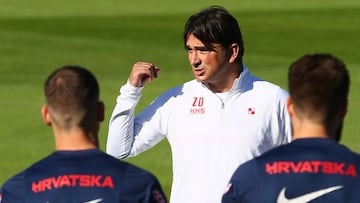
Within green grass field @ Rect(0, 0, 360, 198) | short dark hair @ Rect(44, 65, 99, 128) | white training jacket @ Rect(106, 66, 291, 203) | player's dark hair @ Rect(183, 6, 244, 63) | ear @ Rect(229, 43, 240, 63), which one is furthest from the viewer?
green grass field @ Rect(0, 0, 360, 198)

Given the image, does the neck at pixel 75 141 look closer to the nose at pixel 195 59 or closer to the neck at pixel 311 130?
the neck at pixel 311 130

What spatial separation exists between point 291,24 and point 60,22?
5.51m

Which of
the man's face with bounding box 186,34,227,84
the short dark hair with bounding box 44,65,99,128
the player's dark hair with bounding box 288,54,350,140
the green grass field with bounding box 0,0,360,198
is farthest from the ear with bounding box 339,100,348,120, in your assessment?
the green grass field with bounding box 0,0,360,198

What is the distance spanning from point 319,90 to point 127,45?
1972 cm

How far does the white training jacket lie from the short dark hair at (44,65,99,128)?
1.84m

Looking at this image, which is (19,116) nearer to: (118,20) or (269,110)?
(269,110)

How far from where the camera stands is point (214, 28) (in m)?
7.66

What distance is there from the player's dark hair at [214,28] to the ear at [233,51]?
0.08 feet

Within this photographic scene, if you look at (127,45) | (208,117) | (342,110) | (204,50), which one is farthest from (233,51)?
(127,45)

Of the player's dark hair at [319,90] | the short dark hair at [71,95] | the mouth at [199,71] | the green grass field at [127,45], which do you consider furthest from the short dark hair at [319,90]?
the green grass field at [127,45]

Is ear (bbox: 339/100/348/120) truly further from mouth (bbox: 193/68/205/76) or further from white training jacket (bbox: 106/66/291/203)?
mouth (bbox: 193/68/205/76)

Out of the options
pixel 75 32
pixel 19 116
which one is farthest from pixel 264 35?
pixel 19 116

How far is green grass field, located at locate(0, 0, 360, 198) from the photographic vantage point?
16.4 metres

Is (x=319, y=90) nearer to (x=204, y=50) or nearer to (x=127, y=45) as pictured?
(x=204, y=50)
